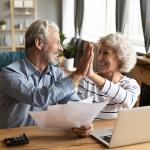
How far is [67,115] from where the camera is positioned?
4.54 ft

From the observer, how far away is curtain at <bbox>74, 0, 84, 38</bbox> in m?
6.36

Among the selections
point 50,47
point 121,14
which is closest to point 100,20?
point 121,14

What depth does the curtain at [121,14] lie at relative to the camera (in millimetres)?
4441

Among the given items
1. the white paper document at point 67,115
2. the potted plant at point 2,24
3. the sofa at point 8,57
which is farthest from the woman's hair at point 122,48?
the potted plant at point 2,24

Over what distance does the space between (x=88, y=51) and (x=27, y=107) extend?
53cm

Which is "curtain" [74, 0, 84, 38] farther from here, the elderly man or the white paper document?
the white paper document

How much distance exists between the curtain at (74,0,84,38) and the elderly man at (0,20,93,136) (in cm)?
451

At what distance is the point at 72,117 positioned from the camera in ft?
4.65

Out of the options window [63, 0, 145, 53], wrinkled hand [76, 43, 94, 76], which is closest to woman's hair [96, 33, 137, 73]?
wrinkled hand [76, 43, 94, 76]

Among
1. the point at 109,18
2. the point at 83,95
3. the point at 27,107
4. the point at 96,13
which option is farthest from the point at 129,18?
the point at 27,107

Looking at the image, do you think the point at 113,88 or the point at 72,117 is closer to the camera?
the point at 72,117

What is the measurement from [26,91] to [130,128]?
0.59 m

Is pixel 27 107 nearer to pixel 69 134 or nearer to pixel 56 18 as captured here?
pixel 69 134

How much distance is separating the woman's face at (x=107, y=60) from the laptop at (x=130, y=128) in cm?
72
